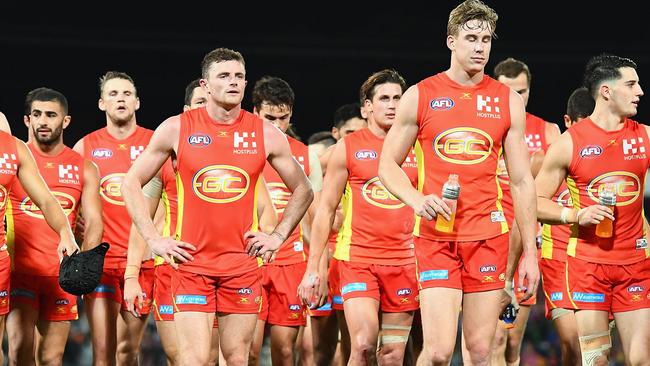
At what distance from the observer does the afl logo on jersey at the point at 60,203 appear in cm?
876

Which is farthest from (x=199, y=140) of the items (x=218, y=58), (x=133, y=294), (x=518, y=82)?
(x=518, y=82)

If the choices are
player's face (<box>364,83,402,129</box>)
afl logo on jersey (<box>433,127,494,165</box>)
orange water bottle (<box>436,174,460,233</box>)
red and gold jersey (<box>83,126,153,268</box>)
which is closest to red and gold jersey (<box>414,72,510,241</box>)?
afl logo on jersey (<box>433,127,494,165</box>)

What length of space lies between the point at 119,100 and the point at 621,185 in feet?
13.8

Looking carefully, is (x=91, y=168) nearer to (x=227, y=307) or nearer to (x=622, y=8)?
(x=227, y=307)

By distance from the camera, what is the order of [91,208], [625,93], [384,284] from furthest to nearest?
[91,208]
[384,284]
[625,93]

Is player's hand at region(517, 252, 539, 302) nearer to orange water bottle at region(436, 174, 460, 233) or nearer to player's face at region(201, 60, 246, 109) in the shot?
orange water bottle at region(436, 174, 460, 233)

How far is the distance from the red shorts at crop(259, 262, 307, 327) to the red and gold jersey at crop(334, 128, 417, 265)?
27.1 inches

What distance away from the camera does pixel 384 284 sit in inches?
324

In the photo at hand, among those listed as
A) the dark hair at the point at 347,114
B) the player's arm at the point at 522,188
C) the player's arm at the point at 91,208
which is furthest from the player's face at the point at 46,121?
the player's arm at the point at 522,188

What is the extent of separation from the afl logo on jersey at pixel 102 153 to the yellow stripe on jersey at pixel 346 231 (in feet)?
6.78

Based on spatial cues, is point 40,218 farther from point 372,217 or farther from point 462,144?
point 462,144

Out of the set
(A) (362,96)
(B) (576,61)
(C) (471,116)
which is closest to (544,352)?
(B) (576,61)

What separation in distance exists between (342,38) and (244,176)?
14.0 meters

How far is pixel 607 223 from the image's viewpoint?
7508mm
